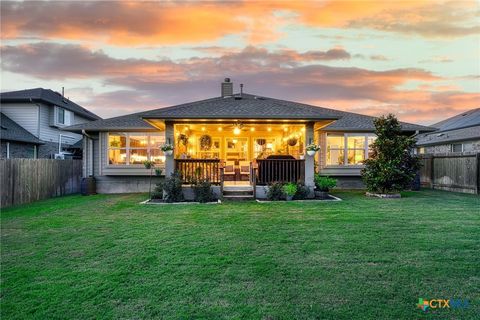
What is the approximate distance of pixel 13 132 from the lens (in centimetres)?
1565

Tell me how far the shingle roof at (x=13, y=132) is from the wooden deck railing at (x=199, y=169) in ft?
34.0

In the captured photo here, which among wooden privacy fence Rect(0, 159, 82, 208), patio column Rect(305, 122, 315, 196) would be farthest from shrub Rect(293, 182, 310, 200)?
wooden privacy fence Rect(0, 159, 82, 208)

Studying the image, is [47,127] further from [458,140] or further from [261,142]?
[458,140]

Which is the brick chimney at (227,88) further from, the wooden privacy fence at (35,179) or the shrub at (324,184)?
the wooden privacy fence at (35,179)

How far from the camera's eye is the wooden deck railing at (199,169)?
10.8 m

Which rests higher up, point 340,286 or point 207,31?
point 207,31

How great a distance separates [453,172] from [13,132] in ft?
74.2

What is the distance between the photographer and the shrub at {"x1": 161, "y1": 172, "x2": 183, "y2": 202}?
10.1 meters

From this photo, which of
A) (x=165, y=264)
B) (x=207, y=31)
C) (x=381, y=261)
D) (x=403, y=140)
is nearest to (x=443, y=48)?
(x=403, y=140)

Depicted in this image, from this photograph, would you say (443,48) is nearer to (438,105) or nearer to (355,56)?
(355,56)

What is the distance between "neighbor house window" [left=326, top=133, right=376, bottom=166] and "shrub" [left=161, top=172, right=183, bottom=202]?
7.81 m

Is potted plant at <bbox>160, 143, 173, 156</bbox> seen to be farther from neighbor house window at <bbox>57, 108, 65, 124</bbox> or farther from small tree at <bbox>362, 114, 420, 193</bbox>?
neighbor house window at <bbox>57, 108, 65, 124</bbox>

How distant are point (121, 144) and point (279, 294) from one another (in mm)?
12573

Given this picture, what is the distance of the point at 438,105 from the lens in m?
22.5
